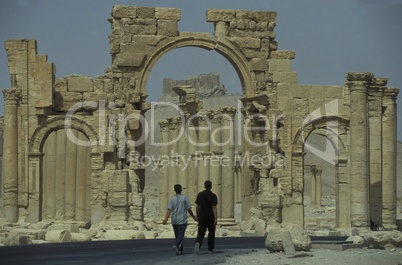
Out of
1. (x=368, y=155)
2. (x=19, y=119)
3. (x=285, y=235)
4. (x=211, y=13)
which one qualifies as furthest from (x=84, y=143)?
(x=285, y=235)

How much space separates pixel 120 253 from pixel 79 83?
13.0 m

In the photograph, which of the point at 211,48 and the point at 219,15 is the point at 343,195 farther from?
the point at 219,15

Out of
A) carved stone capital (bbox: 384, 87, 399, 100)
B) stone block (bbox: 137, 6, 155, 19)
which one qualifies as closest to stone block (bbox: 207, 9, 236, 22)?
stone block (bbox: 137, 6, 155, 19)

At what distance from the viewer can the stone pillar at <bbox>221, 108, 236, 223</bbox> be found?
41.6m

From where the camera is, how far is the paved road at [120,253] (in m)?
21.7

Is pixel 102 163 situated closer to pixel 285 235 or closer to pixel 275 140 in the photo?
pixel 275 140

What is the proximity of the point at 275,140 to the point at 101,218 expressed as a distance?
5604 millimetres

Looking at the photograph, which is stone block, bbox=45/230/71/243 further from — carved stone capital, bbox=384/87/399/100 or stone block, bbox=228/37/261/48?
carved stone capital, bbox=384/87/399/100

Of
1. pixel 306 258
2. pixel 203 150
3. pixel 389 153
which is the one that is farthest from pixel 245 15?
pixel 306 258

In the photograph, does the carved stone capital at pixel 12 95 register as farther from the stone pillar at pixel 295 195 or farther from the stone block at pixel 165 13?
the stone pillar at pixel 295 195

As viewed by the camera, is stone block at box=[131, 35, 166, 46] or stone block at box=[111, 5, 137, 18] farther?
stone block at box=[131, 35, 166, 46]

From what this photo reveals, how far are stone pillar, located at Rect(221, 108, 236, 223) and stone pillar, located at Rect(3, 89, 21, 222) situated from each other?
7.82 meters

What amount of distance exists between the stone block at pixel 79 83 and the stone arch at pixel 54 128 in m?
0.91

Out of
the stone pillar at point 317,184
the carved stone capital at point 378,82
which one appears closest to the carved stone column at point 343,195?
the carved stone capital at point 378,82
